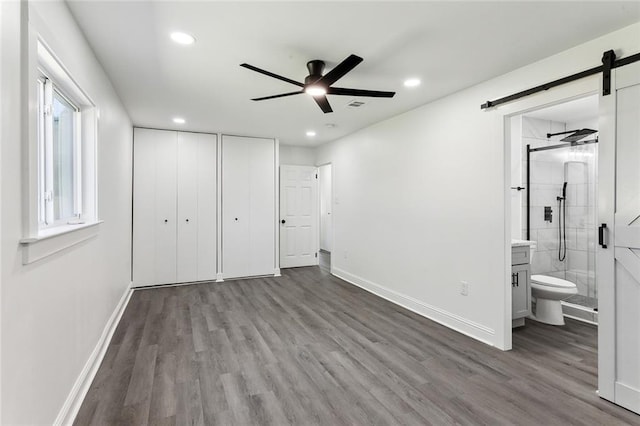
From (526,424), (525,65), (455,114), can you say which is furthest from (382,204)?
(526,424)

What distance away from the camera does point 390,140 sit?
4.33 metres

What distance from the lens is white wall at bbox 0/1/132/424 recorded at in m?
1.21

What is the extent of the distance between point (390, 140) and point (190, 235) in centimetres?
351

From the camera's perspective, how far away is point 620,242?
6.86ft

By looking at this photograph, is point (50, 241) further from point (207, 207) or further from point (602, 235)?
point (207, 207)

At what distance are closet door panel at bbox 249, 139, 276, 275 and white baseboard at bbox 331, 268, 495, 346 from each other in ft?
5.61

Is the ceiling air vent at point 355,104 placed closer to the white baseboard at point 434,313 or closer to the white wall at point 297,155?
the white baseboard at point 434,313

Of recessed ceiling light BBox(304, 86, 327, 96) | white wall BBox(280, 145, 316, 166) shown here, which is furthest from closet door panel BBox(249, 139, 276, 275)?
recessed ceiling light BBox(304, 86, 327, 96)

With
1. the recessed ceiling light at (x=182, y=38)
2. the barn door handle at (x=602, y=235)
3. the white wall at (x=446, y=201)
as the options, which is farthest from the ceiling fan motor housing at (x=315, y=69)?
the barn door handle at (x=602, y=235)

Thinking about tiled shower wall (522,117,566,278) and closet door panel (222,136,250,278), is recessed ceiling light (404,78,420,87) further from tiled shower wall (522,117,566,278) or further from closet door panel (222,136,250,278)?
closet door panel (222,136,250,278)

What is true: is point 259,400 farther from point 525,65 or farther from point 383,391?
point 525,65

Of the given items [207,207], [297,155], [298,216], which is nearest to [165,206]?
[207,207]

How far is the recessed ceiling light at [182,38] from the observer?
7.26 ft

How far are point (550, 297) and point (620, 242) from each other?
5.16 feet
